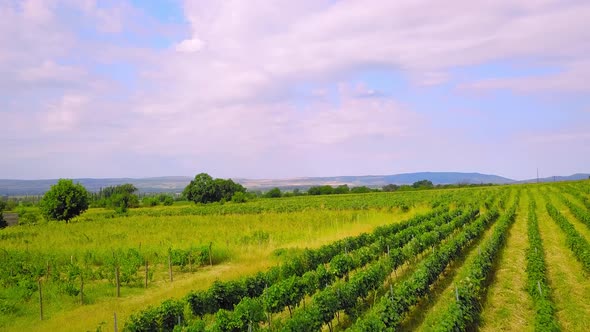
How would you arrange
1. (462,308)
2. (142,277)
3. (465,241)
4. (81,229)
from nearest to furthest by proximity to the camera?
(462,308)
(142,277)
(465,241)
(81,229)

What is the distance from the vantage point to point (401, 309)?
1115cm

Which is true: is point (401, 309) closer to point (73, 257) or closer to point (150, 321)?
point (150, 321)

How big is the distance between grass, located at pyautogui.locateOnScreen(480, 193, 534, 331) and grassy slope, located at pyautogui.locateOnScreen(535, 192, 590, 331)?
897mm

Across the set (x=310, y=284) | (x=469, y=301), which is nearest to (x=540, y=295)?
(x=469, y=301)

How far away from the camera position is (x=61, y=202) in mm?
45188

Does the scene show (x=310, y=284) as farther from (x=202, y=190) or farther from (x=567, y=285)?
(x=202, y=190)

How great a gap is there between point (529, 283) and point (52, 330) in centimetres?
1539

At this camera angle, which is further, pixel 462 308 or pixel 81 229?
pixel 81 229

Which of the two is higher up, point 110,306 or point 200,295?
point 200,295

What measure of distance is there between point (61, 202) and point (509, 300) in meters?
46.3

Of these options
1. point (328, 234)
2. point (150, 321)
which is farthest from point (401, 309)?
point (328, 234)

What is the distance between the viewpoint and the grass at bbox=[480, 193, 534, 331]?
37.9ft

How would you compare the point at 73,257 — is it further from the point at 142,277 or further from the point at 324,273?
the point at 324,273

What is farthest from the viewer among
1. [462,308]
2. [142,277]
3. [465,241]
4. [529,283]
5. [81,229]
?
[81,229]
